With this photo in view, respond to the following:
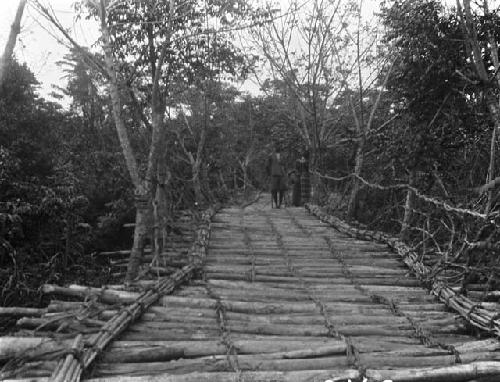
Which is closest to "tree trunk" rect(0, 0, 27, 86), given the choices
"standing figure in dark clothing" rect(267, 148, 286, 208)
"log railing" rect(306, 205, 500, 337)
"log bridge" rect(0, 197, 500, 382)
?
"log bridge" rect(0, 197, 500, 382)

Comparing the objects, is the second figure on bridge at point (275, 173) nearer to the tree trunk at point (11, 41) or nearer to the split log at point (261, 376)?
the tree trunk at point (11, 41)

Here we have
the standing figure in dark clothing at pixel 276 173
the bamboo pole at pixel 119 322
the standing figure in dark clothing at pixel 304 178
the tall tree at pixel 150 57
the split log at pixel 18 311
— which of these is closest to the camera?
the bamboo pole at pixel 119 322

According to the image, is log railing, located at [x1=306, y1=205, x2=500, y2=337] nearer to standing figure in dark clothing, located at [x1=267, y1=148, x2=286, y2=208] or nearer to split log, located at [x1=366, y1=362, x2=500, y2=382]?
split log, located at [x1=366, y1=362, x2=500, y2=382]

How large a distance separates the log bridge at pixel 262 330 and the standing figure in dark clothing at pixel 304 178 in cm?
698

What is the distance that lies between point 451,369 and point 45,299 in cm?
654

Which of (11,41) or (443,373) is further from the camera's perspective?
(11,41)

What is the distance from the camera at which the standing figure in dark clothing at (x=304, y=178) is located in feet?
37.7

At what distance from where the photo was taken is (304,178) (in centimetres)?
1185

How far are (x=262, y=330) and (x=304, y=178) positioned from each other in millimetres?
9287

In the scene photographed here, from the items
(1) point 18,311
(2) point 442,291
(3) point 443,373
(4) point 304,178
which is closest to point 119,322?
(1) point 18,311

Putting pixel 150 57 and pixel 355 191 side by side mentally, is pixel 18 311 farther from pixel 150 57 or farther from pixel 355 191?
pixel 355 191

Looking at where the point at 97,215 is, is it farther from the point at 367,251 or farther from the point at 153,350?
the point at 153,350

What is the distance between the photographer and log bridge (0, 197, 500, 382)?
2.04 m

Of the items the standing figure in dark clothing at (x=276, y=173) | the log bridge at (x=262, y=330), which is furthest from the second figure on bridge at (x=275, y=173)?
the log bridge at (x=262, y=330)
